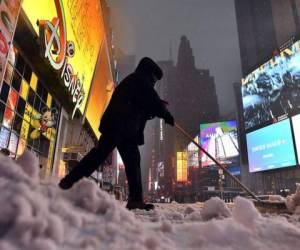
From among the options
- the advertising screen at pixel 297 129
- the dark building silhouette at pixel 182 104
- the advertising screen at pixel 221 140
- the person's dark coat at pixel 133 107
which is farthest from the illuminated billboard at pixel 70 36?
the dark building silhouette at pixel 182 104

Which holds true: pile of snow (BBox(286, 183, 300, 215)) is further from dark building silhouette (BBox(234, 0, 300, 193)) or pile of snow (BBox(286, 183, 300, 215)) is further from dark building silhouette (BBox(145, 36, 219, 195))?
dark building silhouette (BBox(145, 36, 219, 195))

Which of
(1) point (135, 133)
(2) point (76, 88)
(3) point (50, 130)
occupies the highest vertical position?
(2) point (76, 88)

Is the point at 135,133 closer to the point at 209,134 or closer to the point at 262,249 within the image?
the point at 262,249

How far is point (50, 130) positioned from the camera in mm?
11359

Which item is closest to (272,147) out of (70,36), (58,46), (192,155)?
(70,36)

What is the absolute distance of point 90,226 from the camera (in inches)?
54.2

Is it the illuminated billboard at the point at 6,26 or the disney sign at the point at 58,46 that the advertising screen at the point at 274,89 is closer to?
the disney sign at the point at 58,46

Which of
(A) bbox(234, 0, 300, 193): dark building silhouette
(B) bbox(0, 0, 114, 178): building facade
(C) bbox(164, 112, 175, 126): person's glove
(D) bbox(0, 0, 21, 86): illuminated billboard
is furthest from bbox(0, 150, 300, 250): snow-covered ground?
(A) bbox(234, 0, 300, 193): dark building silhouette

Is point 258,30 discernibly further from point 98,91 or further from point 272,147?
point 98,91

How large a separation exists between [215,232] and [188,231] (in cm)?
17

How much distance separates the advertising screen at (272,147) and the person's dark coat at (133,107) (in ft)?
85.7

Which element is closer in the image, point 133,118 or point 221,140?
point 133,118

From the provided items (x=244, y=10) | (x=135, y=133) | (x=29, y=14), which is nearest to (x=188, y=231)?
(x=135, y=133)

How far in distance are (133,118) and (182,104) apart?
149 m
